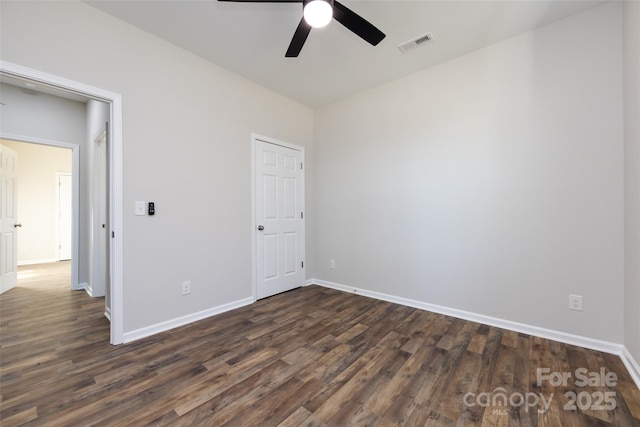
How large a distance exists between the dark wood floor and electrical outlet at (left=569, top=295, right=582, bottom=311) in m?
0.32

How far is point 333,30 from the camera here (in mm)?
2357

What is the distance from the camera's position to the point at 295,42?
1.96 meters

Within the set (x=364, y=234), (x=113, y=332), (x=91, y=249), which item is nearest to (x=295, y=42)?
(x=364, y=234)

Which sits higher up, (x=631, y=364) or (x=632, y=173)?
(x=632, y=173)

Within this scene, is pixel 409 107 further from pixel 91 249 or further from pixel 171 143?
pixel 91 249

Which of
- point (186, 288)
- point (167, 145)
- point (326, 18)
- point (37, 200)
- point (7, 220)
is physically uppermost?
point (326, 18)

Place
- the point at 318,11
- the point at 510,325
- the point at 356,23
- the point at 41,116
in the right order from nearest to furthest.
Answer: the point at 318,11, the point at 356,23, the point at 510,325, the point at 41,116

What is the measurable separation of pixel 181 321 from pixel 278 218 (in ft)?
5.41

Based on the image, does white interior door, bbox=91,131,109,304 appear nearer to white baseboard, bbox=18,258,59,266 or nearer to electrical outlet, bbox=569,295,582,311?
white baseboard, bbox=18,258,59,266

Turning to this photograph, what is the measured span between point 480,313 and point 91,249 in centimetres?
492

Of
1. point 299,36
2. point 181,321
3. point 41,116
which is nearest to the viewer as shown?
point 299,36

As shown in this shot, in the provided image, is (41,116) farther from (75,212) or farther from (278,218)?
(278,218)

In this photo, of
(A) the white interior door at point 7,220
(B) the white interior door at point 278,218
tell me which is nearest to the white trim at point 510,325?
(B) the white interior door at point 278,218

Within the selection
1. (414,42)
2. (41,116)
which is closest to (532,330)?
(414,42)
